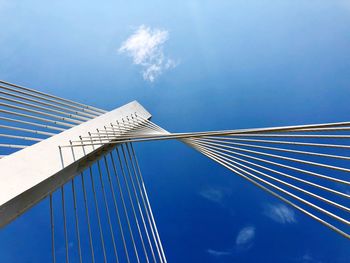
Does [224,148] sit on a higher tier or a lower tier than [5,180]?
lower

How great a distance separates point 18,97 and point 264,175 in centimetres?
573

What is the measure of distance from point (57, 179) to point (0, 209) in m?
1.45

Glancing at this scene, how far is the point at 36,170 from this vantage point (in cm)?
482

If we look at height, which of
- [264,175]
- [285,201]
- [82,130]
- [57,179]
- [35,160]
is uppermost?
[82,130]

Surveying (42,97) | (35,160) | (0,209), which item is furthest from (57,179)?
(42,97)

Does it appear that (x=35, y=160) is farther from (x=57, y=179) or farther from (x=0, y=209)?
(x=0, y=209)

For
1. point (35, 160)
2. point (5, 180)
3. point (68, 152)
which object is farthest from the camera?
point (68, 152)

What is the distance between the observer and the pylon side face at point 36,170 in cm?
414

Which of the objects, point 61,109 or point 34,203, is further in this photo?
point 61,109

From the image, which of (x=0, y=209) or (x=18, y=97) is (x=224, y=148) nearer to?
(x=0, y=209)

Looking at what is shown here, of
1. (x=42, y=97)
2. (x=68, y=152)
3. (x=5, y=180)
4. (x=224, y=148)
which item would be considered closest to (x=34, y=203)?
(x=5, y=180)

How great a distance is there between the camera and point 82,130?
270 inches

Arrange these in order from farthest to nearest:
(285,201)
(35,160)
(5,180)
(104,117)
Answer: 1. (104,117)
2. (35,160)
3. (5,180)
4. (285,201)

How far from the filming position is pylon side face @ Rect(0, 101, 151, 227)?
414 cm
